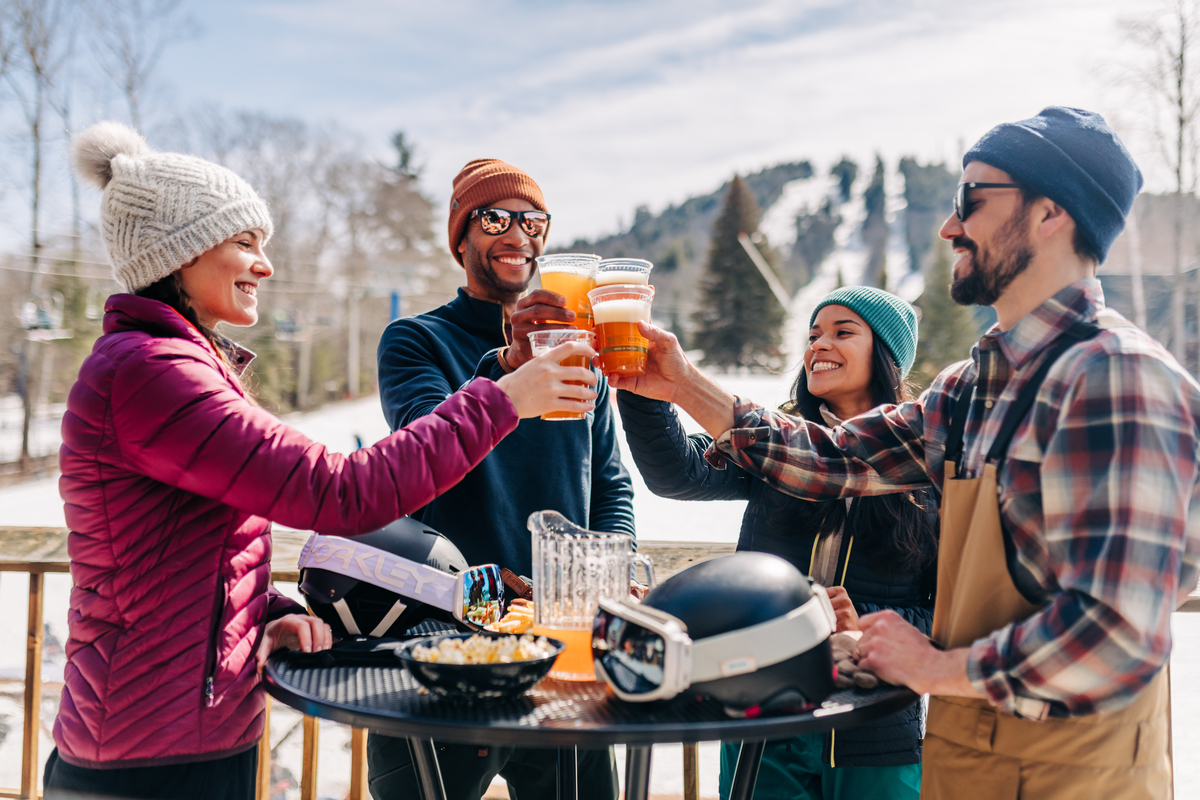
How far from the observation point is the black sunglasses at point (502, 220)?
8.55 ft

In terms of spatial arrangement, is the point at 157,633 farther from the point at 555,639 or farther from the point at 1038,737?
the point at 1038,737

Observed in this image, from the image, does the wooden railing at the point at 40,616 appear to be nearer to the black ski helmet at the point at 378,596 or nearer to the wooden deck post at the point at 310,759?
the wooden deck post at the point at 310,759

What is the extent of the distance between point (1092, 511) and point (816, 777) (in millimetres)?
1291

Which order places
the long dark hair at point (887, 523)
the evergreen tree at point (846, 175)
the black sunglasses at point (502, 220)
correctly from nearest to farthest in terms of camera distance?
1. the long dark hair at point (887, 523)
2. the black sunglasses at point (502, 220)
3. the evergreen tree at point (846, 175)

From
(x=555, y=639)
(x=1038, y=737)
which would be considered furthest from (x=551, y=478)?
(x=1038, y=737)

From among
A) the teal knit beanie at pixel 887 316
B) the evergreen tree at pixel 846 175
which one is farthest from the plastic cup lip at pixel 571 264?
the evergreen tree at pixel 846 175

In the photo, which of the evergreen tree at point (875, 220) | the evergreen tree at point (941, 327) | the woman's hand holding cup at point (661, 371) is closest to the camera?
the woman's hand holding cup at point (661, 371)

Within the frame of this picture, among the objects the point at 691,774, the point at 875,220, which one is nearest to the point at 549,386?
the point at 691,774

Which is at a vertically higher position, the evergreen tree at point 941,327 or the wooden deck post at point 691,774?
the evergreen tree at point 941,327

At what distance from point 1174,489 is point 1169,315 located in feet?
107

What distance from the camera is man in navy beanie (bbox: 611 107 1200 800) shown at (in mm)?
1327

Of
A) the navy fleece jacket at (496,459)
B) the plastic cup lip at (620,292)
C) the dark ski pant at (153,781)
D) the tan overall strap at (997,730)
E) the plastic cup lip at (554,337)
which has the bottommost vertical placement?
the dark ski pant at (153,781)

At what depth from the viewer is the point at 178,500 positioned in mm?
1540

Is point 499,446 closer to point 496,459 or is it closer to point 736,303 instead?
point 496,459
